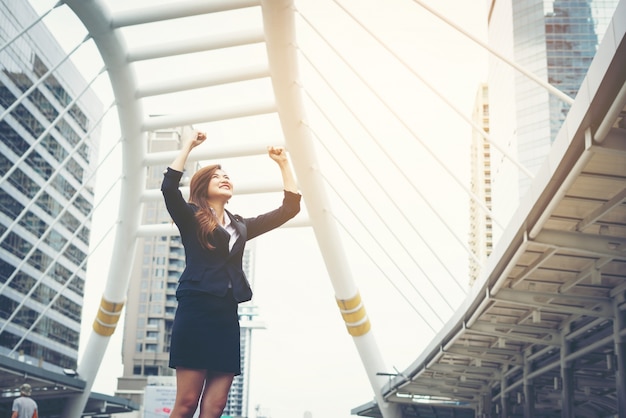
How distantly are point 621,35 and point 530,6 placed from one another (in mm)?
108218

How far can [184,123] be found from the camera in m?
A: 20.8

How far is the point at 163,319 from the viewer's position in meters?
141

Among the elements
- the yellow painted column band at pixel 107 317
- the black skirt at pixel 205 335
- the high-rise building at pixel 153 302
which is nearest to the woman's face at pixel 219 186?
the black skirt at pixel 205 335

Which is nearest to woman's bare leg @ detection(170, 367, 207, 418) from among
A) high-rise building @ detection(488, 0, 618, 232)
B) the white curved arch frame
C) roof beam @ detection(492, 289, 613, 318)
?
roof beam @ detection(492, 289, 613, 318)

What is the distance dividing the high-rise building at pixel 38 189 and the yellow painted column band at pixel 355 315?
136ft

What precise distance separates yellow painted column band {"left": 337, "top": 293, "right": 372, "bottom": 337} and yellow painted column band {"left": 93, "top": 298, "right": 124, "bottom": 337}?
5.95m

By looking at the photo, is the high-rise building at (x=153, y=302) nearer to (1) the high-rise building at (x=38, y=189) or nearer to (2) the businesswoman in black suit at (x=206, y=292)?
(1) the high-rise building at (x=38, y=189)

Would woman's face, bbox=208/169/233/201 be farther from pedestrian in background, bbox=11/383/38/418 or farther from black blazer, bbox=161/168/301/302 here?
pedestrian in background, bbox=11/383/38/418

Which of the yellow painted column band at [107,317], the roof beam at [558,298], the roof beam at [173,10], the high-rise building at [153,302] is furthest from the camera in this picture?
the high-rise building at [153,302]

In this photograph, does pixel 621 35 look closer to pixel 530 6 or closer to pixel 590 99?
pixel 590 99

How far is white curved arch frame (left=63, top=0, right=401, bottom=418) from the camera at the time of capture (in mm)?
17469

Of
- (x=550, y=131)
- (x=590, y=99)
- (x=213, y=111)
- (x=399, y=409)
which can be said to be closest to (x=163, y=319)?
(x=550, y=131)

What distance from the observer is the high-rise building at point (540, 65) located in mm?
103188

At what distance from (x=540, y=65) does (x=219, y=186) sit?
10770 cm
